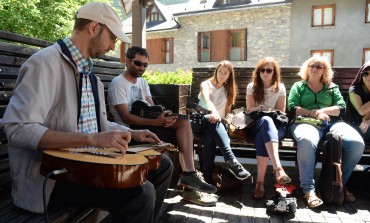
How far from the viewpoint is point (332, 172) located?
368 centimetres

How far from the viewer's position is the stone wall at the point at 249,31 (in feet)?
62.3

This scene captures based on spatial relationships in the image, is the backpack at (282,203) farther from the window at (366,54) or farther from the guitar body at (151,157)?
the window at (366,54)

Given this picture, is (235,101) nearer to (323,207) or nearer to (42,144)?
(323,207)

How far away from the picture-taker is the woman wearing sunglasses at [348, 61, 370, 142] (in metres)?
4.16

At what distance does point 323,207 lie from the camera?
3.68 meters

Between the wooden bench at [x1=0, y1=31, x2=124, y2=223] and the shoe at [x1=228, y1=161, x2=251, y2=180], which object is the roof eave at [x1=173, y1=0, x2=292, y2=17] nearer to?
the shoe at [x1=228, y1=161, x2=251, y2=180]

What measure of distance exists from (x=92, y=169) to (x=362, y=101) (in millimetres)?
3706

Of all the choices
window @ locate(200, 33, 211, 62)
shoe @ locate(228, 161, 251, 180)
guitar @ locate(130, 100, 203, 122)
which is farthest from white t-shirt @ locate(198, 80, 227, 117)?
window @ locate(200, 33, 211, 62)

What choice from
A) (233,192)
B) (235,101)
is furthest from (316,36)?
(233,192)

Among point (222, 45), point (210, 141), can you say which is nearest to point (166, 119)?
point (210, 141)

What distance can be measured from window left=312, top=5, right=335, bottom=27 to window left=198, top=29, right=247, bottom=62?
147 inches

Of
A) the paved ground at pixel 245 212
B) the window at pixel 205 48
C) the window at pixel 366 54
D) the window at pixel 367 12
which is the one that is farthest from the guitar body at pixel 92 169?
the window at pixel 205 48

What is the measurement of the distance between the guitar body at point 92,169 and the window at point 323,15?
19271 millimetres

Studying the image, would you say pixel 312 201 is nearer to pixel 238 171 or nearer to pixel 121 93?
pixel 238 171
